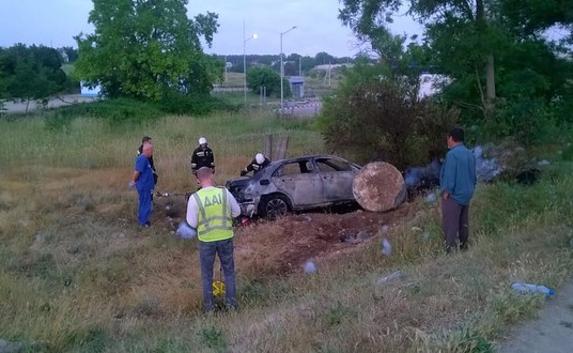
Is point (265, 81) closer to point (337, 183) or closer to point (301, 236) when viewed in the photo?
point (337, 183)

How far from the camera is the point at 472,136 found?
18.9 m

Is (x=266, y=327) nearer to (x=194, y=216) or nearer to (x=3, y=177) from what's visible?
(x=194, y=216)

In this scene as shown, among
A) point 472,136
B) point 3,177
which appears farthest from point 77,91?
point 472,136

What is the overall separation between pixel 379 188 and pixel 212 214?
6.54 meters

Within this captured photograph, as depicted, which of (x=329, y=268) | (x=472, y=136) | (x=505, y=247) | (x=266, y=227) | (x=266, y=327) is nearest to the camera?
(x=266, y=327)

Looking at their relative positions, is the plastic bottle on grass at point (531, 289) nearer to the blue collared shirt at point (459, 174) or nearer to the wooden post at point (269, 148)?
the blue collared shirt at point (459, 174)

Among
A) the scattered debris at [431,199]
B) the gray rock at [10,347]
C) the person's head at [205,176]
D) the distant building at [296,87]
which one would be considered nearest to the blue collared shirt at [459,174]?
the person's head at [205,176]

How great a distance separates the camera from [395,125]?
672 inches

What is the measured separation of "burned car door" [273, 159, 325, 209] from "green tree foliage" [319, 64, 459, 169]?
3.33 metres

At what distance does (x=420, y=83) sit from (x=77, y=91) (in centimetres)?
5988

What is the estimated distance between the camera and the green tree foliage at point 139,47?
4044 cm

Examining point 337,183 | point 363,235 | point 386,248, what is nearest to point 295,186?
point 337,183

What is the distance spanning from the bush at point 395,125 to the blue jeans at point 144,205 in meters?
6.12

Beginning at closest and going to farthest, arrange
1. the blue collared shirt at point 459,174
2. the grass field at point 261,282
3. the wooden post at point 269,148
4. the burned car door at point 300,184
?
the grass field at point 261,282 < the blue collared shirt at point 459,174 < the burned car door at point 300,184 < the wooden post at point 269,148
